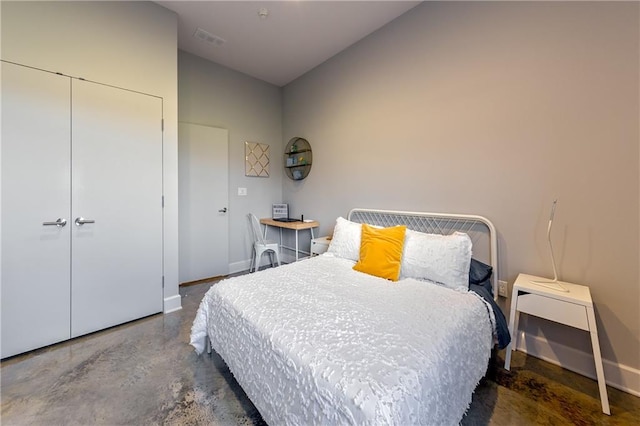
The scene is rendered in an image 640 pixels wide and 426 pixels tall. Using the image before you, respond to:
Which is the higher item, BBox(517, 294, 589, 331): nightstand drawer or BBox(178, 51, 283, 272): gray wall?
BBox(178, 51, 283, 272): gray wall

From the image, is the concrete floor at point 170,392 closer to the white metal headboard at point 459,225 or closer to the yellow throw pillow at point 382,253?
the white metal headboard at point 459,225

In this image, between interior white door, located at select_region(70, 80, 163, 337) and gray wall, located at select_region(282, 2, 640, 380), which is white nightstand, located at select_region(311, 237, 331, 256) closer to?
gray wall, located at select_region(282, 2, 640, 380)

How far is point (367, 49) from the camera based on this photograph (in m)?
2.79

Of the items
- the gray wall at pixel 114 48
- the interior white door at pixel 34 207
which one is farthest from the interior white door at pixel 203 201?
the interior white door at pixel 34 207

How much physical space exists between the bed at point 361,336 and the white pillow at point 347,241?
252 mm

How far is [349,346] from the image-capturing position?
1.03m

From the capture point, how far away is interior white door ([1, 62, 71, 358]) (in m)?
1.73

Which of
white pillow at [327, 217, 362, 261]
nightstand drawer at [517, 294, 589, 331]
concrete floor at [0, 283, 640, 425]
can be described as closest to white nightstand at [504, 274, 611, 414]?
nightstand drawer at [517, 294, 589, 331]

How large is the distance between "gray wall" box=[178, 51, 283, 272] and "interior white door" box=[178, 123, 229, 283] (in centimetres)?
14

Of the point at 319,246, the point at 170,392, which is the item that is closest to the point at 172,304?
the point at 170,392

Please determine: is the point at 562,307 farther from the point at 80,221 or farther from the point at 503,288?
the point at 80,221

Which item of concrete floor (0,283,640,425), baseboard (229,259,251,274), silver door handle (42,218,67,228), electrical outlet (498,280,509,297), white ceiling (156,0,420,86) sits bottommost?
concrete floor (0,283,640,425)

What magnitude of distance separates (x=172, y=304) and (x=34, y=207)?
52.9 inches

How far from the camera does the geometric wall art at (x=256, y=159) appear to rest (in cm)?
374
